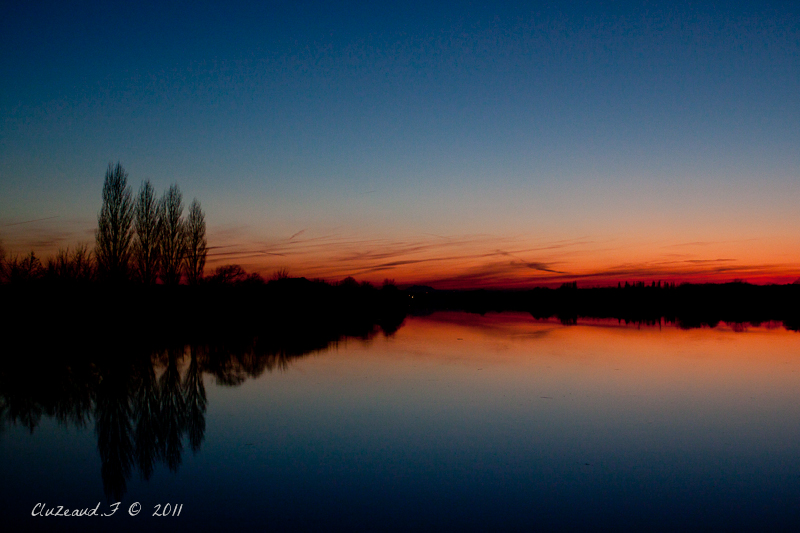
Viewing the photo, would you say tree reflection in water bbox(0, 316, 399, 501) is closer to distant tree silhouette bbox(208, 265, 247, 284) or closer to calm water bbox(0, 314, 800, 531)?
calm water bbox(0, 314, 800, 531)

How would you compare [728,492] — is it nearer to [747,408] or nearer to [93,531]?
[747,408]

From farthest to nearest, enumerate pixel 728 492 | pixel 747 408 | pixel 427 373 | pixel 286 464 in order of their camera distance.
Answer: pixel 427 373
pixel 747 408
pixel 286 464
pixel 728 492

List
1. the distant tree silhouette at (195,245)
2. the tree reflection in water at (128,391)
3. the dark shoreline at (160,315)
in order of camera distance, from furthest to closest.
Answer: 1. the distant tree silhouette at (195,245)
2. the dark shoreline at (160,315)
3. the tree reflection in water at (128,391)

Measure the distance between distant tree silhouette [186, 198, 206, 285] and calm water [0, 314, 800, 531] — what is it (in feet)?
62.0

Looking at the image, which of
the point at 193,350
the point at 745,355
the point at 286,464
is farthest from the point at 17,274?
the point at 745,355

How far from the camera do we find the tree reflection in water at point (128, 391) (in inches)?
293

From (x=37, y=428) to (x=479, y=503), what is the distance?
6.99 meters

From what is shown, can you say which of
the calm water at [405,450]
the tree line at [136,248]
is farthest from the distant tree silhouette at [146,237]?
the calm water at [405,450]

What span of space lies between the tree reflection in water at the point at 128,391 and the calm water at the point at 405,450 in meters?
0.05

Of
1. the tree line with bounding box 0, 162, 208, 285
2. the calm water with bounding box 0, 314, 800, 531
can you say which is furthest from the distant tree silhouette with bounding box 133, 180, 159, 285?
the calm water with bounding box 0, 314, 800, 531

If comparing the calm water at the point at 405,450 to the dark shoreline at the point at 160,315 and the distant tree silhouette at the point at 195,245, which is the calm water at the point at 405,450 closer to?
the dark shoreline at the point at 160,315

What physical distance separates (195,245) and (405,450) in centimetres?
2873

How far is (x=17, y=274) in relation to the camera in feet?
101

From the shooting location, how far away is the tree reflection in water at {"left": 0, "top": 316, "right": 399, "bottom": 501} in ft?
24.4
